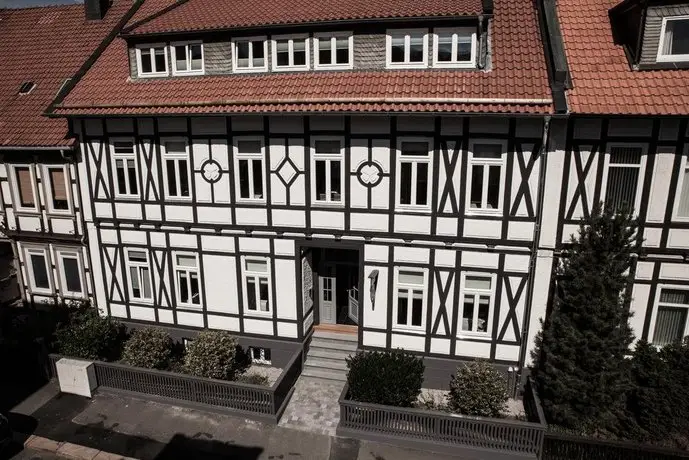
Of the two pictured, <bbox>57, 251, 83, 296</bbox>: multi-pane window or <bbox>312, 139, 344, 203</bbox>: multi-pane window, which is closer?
<bbox>312, 139, 344, 203</bbox>: multi-pane window

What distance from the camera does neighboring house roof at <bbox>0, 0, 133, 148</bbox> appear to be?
53.0ft

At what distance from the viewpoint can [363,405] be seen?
39.3ft

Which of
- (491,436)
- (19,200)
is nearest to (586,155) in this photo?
(491,436)

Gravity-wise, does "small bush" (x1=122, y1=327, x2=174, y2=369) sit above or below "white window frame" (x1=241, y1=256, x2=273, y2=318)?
below

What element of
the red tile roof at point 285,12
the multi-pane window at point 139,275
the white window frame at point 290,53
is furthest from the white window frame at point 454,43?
the multi-pane window at point 139,275

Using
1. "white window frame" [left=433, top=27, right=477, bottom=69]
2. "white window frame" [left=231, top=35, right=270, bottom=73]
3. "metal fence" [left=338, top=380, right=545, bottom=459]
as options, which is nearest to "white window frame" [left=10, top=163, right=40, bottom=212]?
"white window frame" [left=231, top=35, right=270, bottom=73]

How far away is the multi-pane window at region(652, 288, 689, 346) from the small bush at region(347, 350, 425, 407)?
6.44 m

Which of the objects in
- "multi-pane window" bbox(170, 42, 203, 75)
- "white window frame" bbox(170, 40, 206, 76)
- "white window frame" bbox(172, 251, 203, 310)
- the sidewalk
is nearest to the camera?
the sidewalk

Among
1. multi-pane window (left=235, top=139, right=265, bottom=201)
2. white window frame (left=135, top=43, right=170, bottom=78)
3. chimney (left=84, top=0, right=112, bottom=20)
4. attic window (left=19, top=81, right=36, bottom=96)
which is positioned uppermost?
chimney (left=84, top=0, right=112, bottom=20)

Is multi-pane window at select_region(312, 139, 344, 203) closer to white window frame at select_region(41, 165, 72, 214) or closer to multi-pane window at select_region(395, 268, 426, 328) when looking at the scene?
multi-pane window at select_region(395, 268, 426, 328)

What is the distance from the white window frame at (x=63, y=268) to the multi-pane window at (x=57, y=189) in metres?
1.50

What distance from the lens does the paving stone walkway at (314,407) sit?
1272cm

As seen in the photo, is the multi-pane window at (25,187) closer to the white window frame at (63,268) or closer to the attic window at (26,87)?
the white window frame at (63,268)

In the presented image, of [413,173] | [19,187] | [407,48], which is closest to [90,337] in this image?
[19,187]
